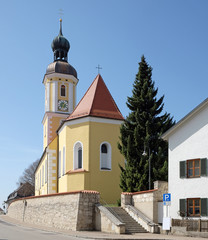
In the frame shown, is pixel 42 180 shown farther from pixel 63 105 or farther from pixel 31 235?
pixel 31 235

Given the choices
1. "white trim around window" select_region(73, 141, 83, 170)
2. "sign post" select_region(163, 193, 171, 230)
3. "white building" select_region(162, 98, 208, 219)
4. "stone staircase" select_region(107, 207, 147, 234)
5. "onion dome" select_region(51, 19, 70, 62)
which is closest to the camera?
"sign post" select_region(163, 193, 171, 230)

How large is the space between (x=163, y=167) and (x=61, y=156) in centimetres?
1179

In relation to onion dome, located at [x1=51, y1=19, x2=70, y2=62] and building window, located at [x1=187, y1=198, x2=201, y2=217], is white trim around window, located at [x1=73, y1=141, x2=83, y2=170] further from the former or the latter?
onion dome, located at [x1=51, y1=19, x2=70, y2=62]

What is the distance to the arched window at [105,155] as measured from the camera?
30.9 metres

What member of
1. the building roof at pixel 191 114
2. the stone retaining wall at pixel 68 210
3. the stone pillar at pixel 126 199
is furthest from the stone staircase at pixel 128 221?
the building roof at pixel 191 114

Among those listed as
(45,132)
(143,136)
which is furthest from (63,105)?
(143,136)

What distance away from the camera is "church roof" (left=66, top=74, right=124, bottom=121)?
31422mm

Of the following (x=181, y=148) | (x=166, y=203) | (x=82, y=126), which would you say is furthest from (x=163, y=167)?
(x=82, y=126)

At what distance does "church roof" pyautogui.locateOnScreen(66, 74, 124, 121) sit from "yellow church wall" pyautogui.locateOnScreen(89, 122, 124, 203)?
100cm

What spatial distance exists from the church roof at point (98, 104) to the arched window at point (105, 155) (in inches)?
94.6

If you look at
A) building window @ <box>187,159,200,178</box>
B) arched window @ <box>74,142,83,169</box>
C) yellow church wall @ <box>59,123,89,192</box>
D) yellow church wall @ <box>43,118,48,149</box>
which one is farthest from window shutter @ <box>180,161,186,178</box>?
yellow church wall @ <box>43,118,48,149</box>

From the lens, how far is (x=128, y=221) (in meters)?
21.8

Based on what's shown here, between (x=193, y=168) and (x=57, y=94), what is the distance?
27.0 metres

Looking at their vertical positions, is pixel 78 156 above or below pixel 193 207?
above
